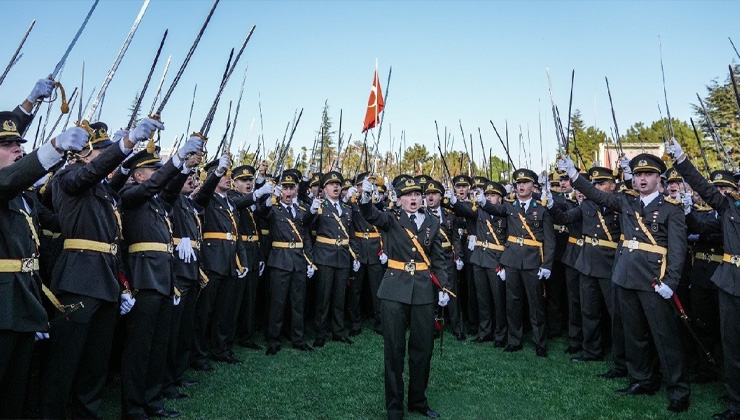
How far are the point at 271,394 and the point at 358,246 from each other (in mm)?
4198

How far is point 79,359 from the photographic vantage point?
4.16 meters

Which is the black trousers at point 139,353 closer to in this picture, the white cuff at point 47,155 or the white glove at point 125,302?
the white glove at point 125,302

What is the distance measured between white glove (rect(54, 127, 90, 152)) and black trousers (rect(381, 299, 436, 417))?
329 centimetres

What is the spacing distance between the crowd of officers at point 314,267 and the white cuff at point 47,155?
0.05 feet

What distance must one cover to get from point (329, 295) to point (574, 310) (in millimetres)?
4042

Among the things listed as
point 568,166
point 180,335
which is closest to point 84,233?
point 180,335

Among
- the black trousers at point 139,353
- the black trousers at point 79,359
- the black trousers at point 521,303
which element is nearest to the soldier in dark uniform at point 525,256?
the black trousers at point 521,303

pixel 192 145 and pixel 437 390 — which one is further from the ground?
pixel 192 145

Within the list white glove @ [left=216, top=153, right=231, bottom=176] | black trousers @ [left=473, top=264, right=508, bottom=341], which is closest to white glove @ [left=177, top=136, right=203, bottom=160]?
white glove @ [left=216, top=153, right=231, bottom=176]

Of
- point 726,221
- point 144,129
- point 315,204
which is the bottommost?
point 726,221

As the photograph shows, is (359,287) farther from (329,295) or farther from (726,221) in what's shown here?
(726,221)

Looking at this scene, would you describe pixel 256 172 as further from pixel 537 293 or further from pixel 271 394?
pixel 537 293

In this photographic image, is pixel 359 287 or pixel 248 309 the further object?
pixel 359 287

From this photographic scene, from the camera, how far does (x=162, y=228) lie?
204 inches
